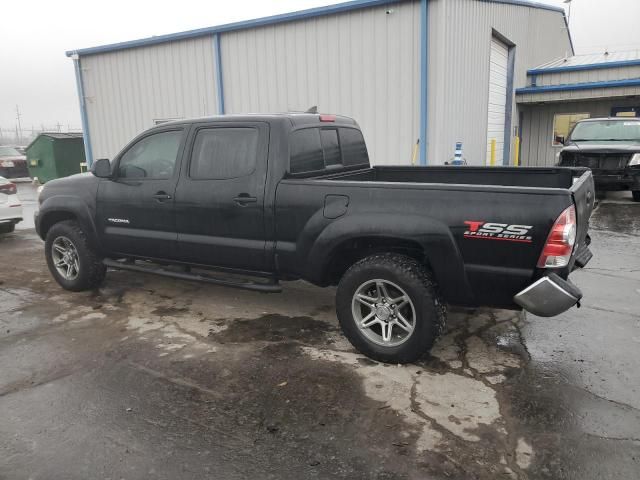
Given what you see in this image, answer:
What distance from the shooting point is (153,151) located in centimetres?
512

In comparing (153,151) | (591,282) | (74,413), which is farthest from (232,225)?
(591,282)

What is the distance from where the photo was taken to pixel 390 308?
3.88 meters

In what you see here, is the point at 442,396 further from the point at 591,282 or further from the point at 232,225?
the point at 591,282

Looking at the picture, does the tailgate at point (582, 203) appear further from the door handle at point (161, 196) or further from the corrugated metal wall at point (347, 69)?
the corrugated metal wall at point (347, 69)

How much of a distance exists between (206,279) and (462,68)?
28.1 feet

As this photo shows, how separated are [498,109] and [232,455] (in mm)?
14634

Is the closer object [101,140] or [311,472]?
[311,472]

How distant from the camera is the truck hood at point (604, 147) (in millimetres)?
10995

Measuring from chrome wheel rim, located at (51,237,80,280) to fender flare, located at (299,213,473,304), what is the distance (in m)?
3.35

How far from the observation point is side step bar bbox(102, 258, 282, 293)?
4449 millimetres

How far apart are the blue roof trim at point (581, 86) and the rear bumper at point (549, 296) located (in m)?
14.9

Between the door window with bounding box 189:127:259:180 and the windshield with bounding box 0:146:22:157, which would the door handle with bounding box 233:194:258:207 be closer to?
the door window with bounding box 189:127:259:180

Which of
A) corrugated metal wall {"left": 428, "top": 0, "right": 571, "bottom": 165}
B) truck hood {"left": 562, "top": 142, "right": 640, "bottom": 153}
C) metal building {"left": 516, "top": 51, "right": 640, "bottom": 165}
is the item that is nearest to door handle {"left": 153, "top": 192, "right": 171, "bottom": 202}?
corrugated metal wall {"left": 428, "top": 0, "right": 571, "bottom": 165}

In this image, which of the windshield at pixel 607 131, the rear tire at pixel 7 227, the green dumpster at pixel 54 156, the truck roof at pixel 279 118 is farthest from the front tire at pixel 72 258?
the green dumpster at pixel 54 156
